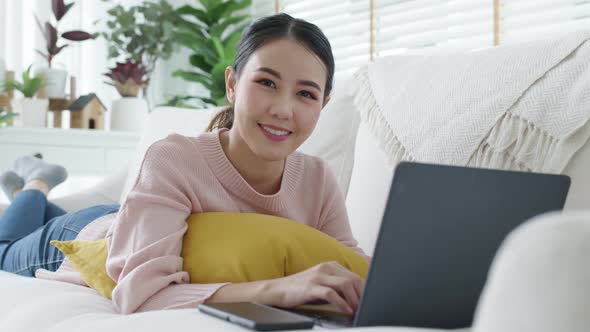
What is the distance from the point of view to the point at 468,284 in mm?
959

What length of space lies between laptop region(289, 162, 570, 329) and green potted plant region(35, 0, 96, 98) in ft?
8.71

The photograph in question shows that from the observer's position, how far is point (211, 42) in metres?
3.66

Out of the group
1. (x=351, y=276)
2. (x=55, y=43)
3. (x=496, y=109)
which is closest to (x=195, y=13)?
(x=55, y=43)

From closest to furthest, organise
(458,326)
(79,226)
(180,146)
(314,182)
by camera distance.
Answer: (458,326), (180,146), (314,182), (79,226)

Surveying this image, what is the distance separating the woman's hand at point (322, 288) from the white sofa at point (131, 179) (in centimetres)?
12

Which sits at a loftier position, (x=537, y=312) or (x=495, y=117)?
(x=495, y=117)

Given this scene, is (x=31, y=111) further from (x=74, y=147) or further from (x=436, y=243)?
(x=436, y=243)

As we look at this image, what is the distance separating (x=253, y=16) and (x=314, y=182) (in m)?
2.54

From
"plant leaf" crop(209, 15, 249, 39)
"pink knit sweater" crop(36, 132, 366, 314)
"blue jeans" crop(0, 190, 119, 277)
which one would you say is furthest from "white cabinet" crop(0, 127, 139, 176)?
"pink knit sweater" crop(36, 132, 366, 314)

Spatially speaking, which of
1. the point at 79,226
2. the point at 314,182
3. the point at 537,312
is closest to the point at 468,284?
the point at 537,312

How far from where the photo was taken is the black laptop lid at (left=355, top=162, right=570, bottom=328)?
2.80 feet

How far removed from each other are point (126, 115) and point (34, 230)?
55.8 inches

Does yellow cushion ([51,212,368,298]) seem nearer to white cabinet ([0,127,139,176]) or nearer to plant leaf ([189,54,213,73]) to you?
white cabinet ([0,127,139,176])

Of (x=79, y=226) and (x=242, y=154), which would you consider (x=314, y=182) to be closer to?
(x=242, y=154)
